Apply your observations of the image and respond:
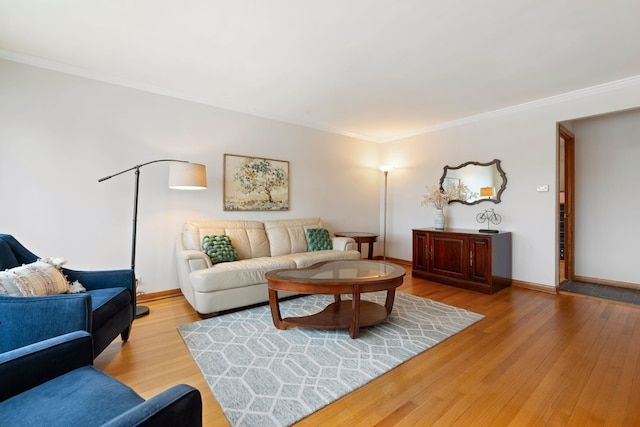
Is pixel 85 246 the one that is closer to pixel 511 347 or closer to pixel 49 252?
pixel 49 252

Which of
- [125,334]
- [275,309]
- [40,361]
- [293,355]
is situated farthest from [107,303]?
[293,355]

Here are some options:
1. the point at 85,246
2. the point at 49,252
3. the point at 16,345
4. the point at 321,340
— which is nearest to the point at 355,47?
the point at 321,340

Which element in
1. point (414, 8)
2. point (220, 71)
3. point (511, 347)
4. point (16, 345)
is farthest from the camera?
point (220, 71)

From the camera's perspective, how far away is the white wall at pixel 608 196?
3.83 m

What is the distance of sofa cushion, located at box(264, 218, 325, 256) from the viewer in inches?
157

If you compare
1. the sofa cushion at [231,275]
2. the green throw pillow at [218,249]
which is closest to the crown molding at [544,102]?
the sofa cushion at [231,275]

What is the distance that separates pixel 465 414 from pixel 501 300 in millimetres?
2302

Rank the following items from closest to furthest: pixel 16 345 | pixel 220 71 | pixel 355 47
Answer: pixel 16 345
pixel 355 47
pixel 220 71

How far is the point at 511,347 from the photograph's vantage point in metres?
2.23

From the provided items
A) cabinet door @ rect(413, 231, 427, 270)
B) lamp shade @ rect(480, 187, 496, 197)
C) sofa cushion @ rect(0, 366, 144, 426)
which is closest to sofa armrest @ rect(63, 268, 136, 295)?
sofa cushion @ rect(0, 366, 144, 426)

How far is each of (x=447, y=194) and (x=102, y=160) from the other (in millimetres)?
4710

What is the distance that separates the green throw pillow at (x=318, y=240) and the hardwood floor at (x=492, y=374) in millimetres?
1823

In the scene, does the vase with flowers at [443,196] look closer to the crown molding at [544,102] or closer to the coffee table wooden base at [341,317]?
the crown molding at [544,102]

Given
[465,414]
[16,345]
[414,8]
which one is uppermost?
[414,8]
